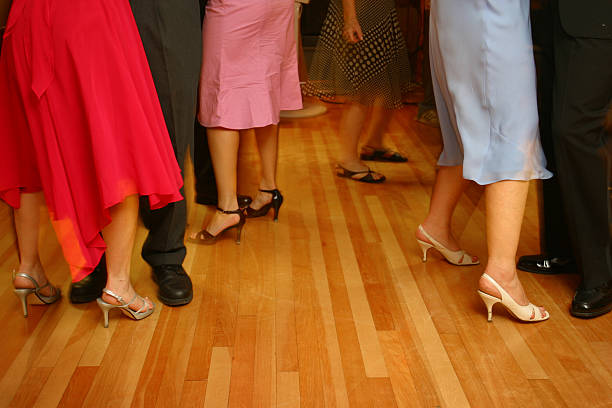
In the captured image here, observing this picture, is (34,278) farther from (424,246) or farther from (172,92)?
(424,246)

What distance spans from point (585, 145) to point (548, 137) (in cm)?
20

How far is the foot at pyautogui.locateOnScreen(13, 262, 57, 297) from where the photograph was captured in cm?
178

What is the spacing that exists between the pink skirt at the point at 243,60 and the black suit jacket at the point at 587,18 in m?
0.86

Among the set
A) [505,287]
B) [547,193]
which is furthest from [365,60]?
[505,287]

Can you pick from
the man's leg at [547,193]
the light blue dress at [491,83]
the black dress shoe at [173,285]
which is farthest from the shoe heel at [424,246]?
the black dress shoe at [173,285]

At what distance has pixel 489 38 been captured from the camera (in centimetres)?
160

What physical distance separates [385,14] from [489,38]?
48.0 inches

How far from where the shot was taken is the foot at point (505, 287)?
5.75 ft

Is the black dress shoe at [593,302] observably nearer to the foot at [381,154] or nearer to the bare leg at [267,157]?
the bare leg at [267,157]

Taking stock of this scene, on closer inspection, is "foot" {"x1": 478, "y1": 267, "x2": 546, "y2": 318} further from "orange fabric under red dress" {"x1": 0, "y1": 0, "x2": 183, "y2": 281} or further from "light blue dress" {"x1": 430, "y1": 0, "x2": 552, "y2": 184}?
"orange fabric under red dress" {"x1": 0, "y1": 0, "x2": 183, "y2": 281}

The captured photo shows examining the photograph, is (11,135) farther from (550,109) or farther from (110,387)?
(550,109)

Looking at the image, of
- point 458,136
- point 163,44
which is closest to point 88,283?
point 163,44

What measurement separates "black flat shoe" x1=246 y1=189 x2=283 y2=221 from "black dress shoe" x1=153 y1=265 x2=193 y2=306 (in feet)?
1.86

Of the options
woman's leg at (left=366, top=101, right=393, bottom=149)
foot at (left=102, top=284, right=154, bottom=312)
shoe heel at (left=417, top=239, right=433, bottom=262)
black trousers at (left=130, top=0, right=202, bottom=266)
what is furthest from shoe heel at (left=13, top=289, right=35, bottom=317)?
woman's leg at (left=366, top=101, right=393, bottom=149)
